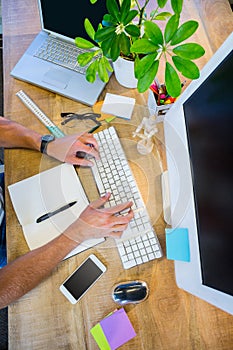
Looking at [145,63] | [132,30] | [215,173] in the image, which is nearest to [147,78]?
[145,63]

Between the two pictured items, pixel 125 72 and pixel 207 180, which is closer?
pixel 207 180

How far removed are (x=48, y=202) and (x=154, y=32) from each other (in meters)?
0.51

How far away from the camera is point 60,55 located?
1.06 m

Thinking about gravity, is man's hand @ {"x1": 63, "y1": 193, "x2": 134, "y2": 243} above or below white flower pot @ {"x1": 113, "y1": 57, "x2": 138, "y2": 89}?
below

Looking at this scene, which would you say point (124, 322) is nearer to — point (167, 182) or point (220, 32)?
point (167, 182)

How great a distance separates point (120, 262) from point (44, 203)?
26 centimetres

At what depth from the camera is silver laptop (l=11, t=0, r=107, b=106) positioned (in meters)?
0.95

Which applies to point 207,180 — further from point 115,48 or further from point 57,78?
point 57,78

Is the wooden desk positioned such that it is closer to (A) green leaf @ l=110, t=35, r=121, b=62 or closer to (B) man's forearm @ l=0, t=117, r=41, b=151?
(B) man's forearm @ l=0, t=117, r=41, b=151

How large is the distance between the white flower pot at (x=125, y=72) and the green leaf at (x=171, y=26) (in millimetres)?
236

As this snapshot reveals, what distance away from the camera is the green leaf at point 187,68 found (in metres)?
0.66

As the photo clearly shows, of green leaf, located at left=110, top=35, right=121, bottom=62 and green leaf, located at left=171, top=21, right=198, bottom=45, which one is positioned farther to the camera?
green leaf, located at left=110, top=35, right=121, bottom=62

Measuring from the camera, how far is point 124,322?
815 millimetres

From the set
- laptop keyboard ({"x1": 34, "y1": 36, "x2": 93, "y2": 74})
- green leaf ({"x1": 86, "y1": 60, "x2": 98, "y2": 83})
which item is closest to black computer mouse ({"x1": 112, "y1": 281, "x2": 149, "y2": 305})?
green leaf ({"x1": 86, "y1": 60, "x2": 98, "y2": 83})
